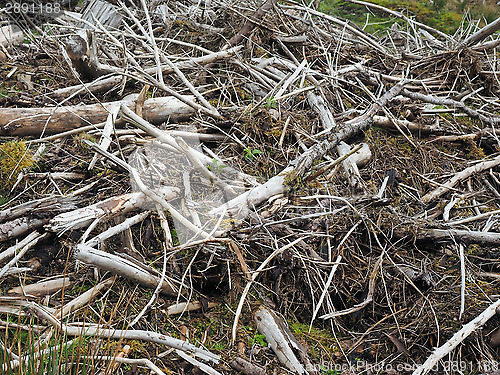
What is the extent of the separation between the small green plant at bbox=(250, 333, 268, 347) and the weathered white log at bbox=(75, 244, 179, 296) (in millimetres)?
552

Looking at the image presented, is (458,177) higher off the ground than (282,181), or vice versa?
(282,181)

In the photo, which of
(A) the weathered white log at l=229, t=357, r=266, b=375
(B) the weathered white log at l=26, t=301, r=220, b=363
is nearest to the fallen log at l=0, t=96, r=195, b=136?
(B) the weathered white log at l=26, t=301, r=220, b=363

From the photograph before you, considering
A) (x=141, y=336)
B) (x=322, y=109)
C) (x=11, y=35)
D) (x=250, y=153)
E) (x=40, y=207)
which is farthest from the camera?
(x=11, y=35)

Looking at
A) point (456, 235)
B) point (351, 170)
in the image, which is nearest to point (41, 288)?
point (351, 170)

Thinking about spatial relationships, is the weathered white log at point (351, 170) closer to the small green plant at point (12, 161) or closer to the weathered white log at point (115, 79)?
the weathered white log at point (115, 79)

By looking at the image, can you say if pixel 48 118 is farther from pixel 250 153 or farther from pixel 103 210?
pixel 250 153

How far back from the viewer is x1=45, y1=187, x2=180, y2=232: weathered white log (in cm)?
236

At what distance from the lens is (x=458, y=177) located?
349 cm

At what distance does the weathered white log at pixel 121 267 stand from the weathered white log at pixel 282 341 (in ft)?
1.84

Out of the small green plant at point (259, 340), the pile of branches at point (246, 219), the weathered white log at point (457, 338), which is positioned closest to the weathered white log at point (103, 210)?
the pile of branches at point (246, 219)

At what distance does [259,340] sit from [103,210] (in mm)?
1236

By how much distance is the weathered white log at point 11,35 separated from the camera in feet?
15.0

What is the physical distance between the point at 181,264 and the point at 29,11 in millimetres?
4320

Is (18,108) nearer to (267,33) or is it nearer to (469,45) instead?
(267,33)
